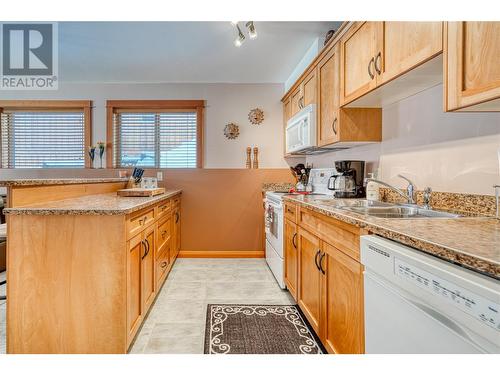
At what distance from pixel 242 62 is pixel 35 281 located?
2.87 meters

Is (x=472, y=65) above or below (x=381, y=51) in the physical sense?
below

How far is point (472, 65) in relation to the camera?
1.03 meters

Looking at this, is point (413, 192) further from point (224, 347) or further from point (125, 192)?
point (125, 192)

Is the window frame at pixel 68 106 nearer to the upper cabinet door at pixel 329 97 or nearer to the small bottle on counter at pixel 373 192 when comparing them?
the upper cabinet door at pixel 329 97

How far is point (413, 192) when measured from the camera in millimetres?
1789

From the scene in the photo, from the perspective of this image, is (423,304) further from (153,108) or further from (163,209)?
(153,108)

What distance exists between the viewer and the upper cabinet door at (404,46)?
4.05ft

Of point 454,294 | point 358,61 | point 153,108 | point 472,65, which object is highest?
point 153,108

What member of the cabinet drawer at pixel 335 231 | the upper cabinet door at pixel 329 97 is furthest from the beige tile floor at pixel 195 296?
the upper cabinet door at pixel 329 97

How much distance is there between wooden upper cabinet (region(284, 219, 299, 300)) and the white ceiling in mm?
1805

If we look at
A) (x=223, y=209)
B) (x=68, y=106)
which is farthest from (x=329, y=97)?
(x=68, y=106)

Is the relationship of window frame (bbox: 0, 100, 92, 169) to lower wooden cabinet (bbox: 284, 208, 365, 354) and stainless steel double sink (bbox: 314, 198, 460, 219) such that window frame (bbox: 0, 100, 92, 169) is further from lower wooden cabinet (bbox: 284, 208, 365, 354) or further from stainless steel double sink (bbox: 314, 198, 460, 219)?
stainless steel double sink (bbox: 314, 198, 460, 219)

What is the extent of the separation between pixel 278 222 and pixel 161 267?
3.98 feet

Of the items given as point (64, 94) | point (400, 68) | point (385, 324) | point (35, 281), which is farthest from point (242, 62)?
point (385, 324)
